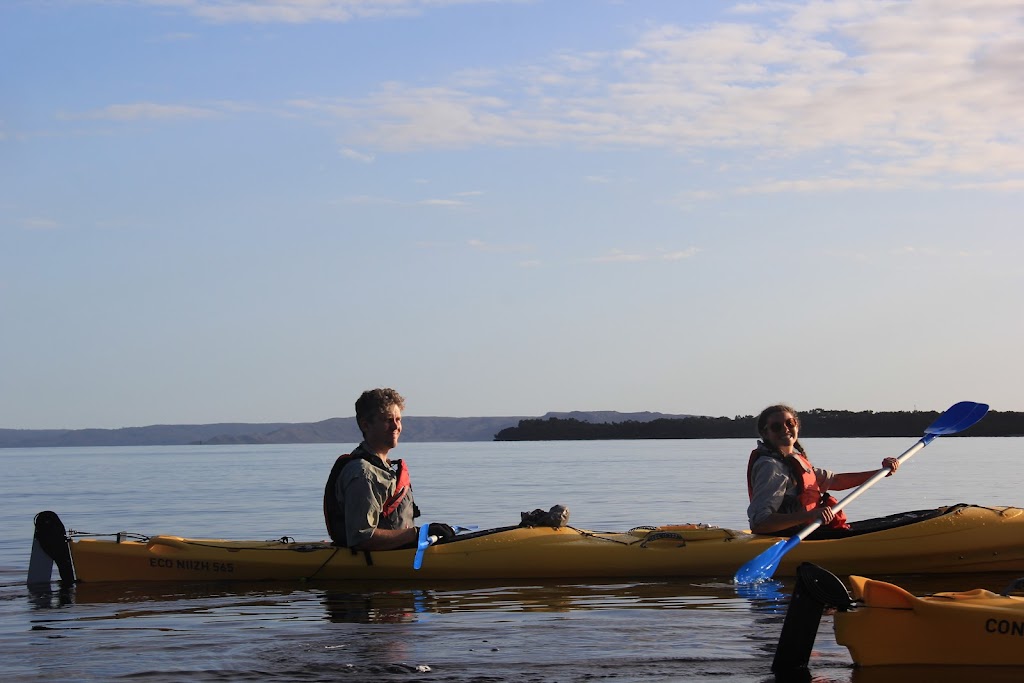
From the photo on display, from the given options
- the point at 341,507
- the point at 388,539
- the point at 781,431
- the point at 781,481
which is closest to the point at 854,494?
the point at 781,481

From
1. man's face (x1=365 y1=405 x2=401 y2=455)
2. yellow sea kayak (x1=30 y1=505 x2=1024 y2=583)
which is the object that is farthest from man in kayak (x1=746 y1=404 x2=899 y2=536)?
man's face (x1=365 y1=405 x2=401 y2=455)

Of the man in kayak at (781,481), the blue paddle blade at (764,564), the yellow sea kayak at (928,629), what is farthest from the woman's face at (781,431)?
the yellow sea kayak at (928,629)

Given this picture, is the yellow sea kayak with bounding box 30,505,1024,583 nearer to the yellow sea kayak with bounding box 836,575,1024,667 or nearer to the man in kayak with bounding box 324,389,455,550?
the man in kayak with bounding box 324,389,455,550

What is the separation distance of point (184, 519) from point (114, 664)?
378 inches

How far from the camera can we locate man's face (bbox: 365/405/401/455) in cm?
743

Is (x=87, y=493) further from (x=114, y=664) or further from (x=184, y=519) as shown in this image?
(x=114, y=664)

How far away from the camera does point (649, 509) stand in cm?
1499

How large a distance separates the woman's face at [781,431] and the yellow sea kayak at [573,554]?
72cm

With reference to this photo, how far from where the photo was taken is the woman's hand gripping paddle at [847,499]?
22.9 ft

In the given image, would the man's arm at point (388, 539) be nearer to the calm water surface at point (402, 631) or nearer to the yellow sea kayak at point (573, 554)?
the yellow sea kayak at point (573, 554)

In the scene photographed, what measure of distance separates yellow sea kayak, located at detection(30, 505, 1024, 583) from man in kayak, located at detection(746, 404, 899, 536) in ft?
0.87

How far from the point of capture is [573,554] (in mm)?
8273

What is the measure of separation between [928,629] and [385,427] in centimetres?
367

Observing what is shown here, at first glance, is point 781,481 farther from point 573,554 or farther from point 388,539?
point 388,539
